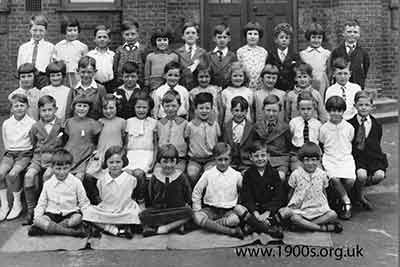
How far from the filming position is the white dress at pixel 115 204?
6957mm

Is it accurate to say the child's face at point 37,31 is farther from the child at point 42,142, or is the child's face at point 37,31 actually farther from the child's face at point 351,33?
the child's face at point 351,33

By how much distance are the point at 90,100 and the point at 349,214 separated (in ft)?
10.3

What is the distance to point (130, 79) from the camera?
8.24 m

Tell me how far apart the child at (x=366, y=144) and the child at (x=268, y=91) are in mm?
835

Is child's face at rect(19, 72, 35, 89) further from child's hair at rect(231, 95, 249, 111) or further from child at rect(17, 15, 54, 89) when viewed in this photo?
child's hair at rect(231, 95, 249, 111)

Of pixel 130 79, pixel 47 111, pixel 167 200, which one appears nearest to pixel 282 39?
pixel 130 79

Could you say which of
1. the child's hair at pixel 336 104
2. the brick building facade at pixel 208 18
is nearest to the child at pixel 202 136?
the child's hair at pixel 336 104

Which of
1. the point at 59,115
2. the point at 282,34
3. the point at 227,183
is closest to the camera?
the point at 227,183

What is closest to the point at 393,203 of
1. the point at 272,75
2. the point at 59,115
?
the point at 272,75

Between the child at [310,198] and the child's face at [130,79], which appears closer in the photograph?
the child at [310,198]

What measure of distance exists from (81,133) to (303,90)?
8.63 ft

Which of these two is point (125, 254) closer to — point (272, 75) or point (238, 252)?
point (238, 252)

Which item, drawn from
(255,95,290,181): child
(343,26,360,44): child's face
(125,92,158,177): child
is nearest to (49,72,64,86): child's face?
(125,92,158,177): child

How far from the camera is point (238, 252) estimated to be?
6.51 meters
